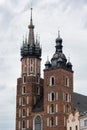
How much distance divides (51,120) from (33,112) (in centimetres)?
738

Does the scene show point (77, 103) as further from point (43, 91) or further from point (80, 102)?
point (43, 91)

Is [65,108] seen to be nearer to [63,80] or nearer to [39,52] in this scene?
[63,80]

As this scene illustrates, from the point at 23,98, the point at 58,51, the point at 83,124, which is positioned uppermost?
the point at 58,51

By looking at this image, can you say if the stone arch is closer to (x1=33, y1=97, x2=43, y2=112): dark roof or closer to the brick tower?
the brick tower

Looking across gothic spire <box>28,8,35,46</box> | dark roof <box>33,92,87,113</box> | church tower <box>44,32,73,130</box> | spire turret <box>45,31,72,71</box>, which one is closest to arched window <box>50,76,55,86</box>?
church tower <box>44,32,73,130</box>

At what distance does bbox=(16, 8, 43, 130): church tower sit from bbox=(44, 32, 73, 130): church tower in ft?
21.2

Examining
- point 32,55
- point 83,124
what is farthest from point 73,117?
point 32,55

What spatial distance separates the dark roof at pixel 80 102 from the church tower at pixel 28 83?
33.0ft

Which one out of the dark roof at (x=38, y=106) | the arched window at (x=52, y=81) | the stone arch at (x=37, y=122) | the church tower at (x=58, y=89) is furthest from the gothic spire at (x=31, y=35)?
the stone arch at (x=37, y=122)

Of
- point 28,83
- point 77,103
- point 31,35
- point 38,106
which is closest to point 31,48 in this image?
point 31,35

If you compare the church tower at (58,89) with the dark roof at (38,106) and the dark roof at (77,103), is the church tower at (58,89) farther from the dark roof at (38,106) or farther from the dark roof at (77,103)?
the dark roof at (77,103)

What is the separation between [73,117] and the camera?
14100cm

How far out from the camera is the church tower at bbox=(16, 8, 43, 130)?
6058 inches

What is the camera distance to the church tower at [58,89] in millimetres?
145500
